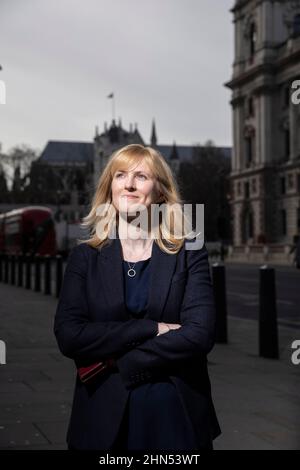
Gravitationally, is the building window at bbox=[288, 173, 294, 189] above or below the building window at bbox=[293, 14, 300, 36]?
below

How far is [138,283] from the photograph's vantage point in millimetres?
2291

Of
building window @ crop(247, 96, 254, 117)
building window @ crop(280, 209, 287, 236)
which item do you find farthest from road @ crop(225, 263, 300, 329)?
building window @ crop(247, 96, 254, 117)

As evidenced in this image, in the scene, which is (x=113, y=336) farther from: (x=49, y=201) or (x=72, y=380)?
(x=49, y=201)

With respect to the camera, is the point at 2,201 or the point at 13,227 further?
the point at 2,201

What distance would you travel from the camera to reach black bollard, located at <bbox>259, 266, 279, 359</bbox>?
299 inches

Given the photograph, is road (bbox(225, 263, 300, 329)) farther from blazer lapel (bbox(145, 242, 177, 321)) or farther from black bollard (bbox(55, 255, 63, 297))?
blazer lapel (bbox(145, 242, 177, 321))

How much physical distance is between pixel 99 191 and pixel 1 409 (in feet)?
9.89

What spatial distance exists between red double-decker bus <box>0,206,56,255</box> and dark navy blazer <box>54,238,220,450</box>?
119ft

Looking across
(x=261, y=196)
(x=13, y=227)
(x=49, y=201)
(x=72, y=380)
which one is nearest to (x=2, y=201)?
(x=49, y=201)

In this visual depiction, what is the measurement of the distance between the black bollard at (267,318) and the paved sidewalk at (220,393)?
0.45 feet

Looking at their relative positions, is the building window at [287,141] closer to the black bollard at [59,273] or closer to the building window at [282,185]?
the building window at [282,185]

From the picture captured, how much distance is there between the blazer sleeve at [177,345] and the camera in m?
2.17

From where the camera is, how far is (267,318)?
306 inches
